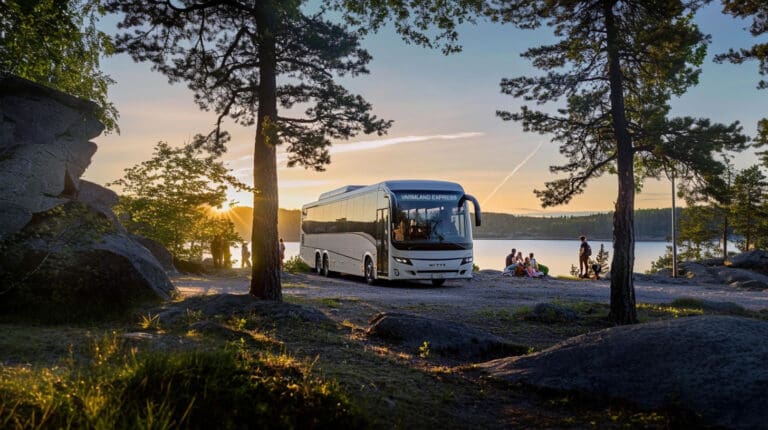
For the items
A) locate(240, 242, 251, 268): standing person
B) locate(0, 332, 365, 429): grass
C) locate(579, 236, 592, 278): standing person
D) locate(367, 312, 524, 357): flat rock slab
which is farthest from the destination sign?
locate(240, 242, 251, 268): standing person

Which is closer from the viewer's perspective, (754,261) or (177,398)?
(177,398)

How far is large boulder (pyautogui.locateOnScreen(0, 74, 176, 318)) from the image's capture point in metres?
10.6

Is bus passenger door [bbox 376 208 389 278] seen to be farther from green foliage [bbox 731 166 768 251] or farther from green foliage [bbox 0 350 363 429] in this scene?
green foliage [bbox 731 166 768 251]

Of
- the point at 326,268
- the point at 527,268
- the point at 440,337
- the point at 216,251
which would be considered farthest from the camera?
the point at 216,251

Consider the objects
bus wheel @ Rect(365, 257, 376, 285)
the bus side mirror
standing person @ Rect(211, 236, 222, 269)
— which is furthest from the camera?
standing person @ Rect(211, 236, 222, 269)

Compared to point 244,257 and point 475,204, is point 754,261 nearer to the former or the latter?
point 475,204

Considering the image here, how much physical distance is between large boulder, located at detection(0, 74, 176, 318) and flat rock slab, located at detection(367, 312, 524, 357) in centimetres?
528

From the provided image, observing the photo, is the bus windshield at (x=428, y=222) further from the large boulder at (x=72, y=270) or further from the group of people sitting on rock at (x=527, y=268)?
the group of people sitting on rock at (x=527, y=268)

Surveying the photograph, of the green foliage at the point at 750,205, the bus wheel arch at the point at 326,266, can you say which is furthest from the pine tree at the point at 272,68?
the green foliage at the point at 750,205

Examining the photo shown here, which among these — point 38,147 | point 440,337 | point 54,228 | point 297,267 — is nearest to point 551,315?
point 440,337

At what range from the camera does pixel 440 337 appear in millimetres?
9117

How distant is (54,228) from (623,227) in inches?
455

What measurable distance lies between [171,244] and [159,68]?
51.0ft

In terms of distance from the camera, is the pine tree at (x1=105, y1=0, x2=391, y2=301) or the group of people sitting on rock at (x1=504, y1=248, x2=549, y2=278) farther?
the group of people sitting on rock at (x1=504, y1=248, x2=549, y2=278)
